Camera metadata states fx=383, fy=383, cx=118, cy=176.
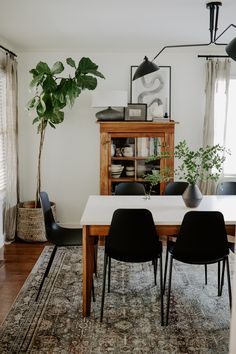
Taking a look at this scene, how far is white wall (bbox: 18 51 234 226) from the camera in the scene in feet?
16.4

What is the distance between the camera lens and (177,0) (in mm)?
3066

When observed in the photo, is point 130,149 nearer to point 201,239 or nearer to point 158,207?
point 158,207

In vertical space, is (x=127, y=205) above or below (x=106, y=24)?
below

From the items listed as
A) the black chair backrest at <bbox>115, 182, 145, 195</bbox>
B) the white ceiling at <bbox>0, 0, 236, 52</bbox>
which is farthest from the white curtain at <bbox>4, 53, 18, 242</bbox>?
the black chair backrest at <bbox>115, 182, 145, 195</bbox>

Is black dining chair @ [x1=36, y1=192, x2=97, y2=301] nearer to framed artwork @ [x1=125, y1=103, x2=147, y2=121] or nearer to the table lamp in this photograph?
the table lamp

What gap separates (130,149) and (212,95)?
129 cm

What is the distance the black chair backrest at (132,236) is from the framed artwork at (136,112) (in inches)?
88.4

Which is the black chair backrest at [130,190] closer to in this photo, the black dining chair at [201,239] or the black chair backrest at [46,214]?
the black chair backrest at [46,214]

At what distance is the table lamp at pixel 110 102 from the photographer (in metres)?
4.47

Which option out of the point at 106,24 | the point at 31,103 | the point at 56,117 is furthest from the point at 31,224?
the point at 106,24

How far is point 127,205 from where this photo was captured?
3268 mm

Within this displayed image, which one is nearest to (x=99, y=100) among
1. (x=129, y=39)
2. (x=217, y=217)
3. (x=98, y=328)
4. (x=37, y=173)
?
(x=129, y=39)

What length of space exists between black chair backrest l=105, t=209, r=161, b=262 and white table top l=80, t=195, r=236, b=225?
9cm

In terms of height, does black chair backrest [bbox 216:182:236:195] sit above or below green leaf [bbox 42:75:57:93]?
below
